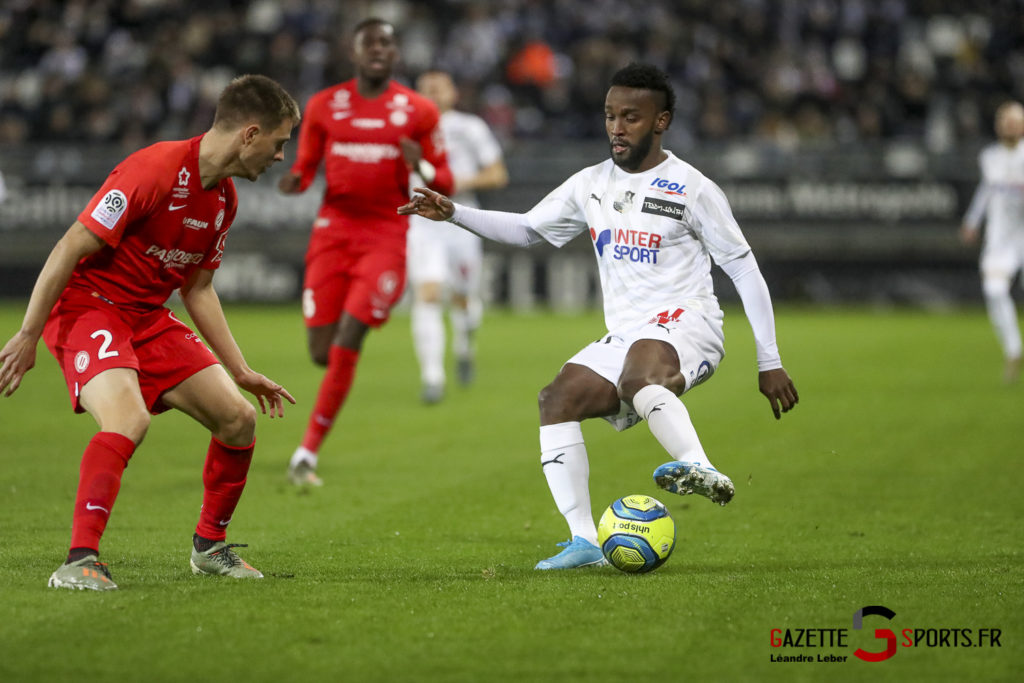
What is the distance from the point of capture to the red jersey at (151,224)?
17.5 ft

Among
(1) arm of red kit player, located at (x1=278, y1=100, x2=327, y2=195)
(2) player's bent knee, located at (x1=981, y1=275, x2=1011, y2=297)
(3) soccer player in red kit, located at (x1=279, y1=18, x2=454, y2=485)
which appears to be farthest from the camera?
(2) player's bent knee, located at (x1=981, y1=275, x2=1011, y2=297)

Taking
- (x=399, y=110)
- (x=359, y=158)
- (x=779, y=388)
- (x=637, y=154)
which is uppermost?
(x=399, y=110)

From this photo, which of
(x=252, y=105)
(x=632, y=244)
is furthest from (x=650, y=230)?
(x=252, y=105)

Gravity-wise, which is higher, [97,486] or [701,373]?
[701,373]

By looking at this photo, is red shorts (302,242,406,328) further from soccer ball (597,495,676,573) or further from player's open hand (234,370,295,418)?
soccer ball (597,495,676,573)

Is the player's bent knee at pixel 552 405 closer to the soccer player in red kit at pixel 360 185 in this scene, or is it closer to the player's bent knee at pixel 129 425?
the player's bent knee at pixel 129 425

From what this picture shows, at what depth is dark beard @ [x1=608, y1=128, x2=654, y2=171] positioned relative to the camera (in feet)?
19.8

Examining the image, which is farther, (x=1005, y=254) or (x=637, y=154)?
(x=1005, y=254)

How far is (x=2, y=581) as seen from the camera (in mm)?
5449

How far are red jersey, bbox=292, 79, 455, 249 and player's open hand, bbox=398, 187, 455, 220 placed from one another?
3203mm

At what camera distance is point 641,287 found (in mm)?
6125

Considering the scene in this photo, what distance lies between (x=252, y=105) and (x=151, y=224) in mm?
628

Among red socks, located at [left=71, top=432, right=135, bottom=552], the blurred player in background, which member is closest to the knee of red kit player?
red socks, located at [left=71, top=432, right=135, bottom=552]

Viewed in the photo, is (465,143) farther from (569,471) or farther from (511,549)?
(569,471)
